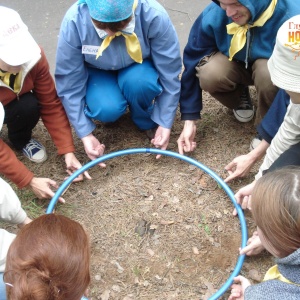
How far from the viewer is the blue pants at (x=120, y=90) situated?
2.24 metres

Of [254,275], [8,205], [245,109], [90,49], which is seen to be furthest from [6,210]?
[245,109]

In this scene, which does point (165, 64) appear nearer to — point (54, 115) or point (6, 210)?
point (54, 115)

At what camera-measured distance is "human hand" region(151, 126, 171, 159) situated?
2.36 meters

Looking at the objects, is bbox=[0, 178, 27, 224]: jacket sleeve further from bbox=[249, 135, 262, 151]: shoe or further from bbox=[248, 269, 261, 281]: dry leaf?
bbox=[249, 135, 262, 151]: shoe

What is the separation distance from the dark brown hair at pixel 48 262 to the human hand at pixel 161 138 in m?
1.10

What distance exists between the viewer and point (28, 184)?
2129mm

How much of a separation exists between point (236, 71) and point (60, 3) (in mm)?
2149

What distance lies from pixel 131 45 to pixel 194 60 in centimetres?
40

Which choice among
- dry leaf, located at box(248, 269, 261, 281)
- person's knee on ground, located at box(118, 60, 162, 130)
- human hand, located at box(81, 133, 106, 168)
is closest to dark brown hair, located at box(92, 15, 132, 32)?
person's knee on ground, located at box(118, 60, 162, 130)

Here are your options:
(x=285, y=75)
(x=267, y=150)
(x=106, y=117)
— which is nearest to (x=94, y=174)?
(x=106, y=117)

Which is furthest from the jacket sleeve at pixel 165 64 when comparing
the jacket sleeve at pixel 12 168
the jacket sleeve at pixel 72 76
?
the jacket sleeve at pixel 12 168

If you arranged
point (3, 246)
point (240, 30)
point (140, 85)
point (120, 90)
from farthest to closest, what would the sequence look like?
point (120, 90), point (140, 85), point (240, 30), point (3, 246)

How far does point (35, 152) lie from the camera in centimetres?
246

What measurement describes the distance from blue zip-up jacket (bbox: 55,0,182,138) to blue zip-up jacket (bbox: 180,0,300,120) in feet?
0.29
